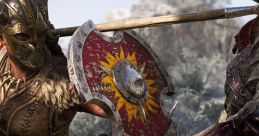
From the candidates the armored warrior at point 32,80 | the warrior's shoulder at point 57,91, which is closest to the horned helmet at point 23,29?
the armored warrior at point 32,80

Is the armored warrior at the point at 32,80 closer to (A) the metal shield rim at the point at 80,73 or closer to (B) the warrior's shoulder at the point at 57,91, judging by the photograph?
(B) the warrior's shoulder at the point at 57,91

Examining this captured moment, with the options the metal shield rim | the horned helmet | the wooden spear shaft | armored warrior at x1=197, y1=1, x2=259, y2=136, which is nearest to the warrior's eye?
the horned helmet

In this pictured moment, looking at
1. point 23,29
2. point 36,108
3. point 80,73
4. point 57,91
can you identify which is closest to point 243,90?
point 80,73

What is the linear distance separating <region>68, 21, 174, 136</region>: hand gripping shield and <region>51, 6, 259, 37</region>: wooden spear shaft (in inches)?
3.5

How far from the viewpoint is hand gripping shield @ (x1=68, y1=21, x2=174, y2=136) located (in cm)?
476

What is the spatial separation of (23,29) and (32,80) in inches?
14.0

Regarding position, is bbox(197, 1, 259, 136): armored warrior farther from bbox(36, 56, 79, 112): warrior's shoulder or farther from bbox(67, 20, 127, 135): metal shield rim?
bbox(36, 56, 79, 112): warrior's shoulder

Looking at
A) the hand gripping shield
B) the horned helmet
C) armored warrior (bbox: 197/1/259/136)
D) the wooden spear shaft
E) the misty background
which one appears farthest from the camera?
the misty background

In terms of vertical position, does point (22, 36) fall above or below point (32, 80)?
above

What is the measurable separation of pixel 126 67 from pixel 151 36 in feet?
72.0

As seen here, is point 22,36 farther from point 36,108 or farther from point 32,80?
point 36,108

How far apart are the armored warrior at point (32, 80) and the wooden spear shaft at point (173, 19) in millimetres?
212

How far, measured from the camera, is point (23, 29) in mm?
5055

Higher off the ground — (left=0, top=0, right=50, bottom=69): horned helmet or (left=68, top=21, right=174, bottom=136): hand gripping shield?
(left=0, top=0, right=50, bottom=69): horned helmet
